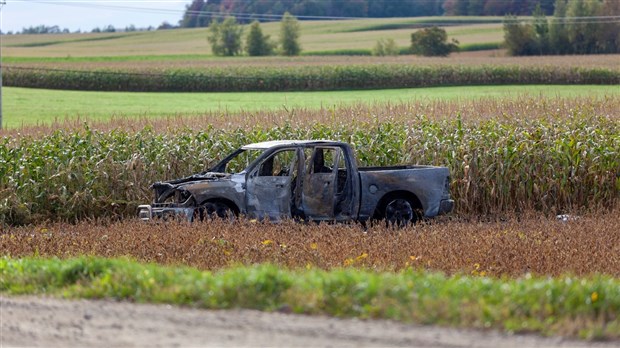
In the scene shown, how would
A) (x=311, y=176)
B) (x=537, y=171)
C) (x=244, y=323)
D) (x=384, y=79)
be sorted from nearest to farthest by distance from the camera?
1. (x=244, y=323)
2. (x=311, y=176)
3. (x=537, y=171)
4. (x=384, y=79)

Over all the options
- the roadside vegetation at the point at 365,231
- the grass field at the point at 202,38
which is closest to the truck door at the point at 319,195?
the roadside vegetation at the point at 365,231

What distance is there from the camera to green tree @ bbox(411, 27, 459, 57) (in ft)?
302

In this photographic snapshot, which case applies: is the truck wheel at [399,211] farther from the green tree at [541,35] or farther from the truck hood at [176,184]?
the green tree at [541,35]

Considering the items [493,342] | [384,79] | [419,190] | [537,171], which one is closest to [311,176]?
[419,190]

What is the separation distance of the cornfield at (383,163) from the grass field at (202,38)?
84680mm

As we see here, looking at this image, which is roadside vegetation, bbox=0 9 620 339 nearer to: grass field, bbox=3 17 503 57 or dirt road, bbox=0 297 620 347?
dirt road, bbox=0 297 620 347

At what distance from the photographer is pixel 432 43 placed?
92.1 m

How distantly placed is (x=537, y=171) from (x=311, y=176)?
493 cm

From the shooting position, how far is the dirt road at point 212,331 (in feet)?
22.0

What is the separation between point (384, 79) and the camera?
209ft

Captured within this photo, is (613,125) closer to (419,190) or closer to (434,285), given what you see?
(419,190)

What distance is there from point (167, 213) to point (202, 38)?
400 feet

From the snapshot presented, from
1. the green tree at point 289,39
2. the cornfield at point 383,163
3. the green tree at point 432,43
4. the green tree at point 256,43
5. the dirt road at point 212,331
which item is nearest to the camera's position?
the dirt road at point 212,331

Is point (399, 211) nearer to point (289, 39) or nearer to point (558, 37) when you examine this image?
point (558, 37)
